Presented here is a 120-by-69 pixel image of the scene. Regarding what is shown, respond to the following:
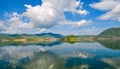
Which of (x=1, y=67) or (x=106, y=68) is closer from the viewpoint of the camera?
(x=106, y=68)

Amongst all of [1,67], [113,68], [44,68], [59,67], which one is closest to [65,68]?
[59,67]

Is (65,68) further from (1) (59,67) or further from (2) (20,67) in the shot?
(2) (20,67)

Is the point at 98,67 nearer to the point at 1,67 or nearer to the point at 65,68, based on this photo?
the point at 65,68

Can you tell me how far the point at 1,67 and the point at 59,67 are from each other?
1511 cm

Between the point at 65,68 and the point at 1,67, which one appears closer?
the point at 65,68

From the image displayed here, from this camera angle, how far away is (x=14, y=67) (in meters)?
50.9

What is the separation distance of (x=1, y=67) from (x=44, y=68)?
1167 centimetres

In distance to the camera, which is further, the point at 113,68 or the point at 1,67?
the point at 1,67

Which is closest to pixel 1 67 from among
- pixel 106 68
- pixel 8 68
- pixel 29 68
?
pixel 8 68

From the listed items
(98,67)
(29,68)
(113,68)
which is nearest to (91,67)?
(98,67)

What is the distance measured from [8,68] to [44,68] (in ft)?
30.0

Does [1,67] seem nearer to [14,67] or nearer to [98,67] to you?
[14,67]

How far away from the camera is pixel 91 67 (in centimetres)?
4966

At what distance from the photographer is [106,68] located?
48531 millimetres
